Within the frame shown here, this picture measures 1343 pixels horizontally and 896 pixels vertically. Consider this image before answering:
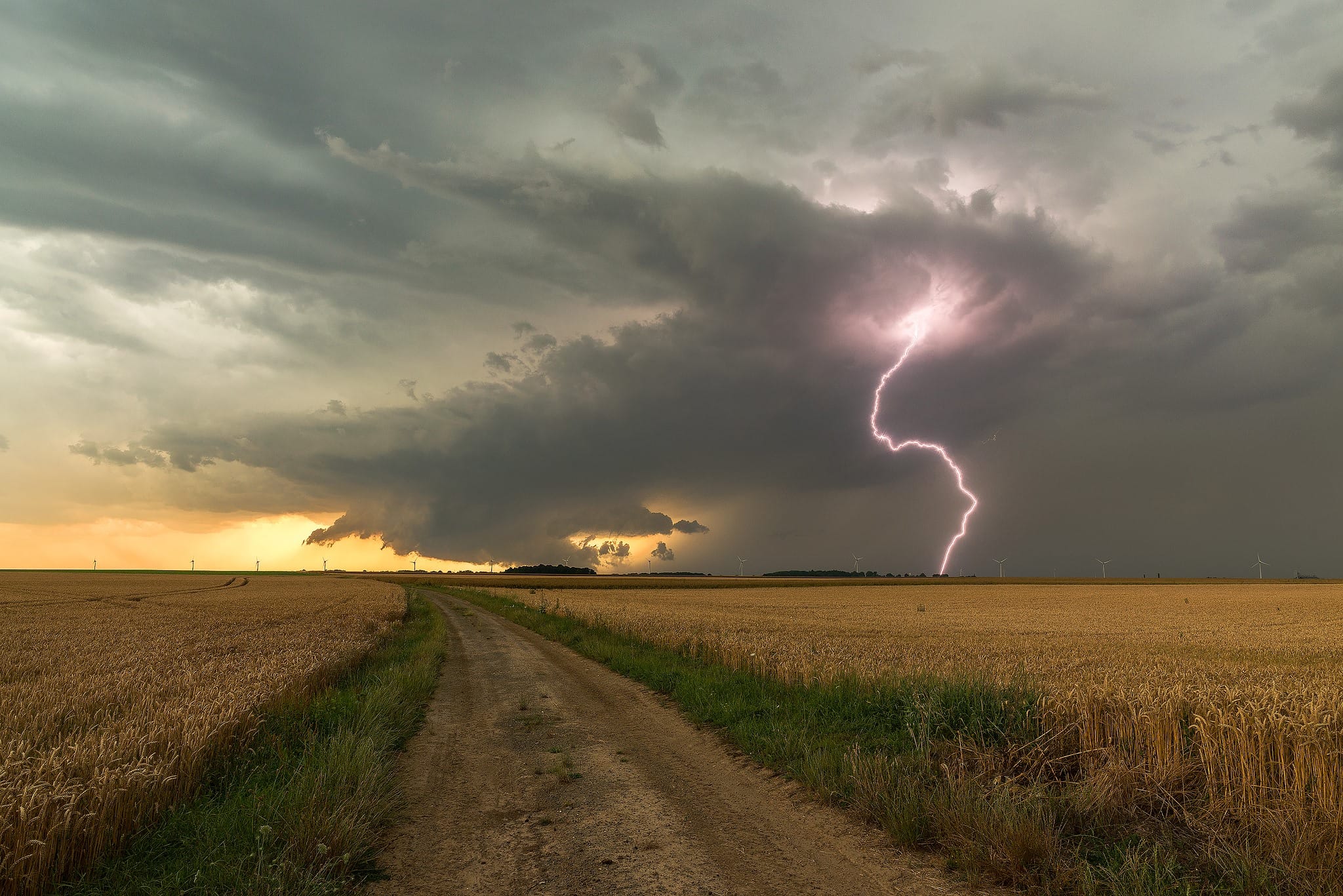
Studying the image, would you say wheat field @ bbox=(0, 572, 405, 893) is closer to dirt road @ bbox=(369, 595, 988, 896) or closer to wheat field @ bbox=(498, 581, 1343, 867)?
dirt road @ bbox=(369, 595, 988, 896)

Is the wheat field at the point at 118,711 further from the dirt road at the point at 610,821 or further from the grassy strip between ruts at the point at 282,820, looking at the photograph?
the dirt road at the point at 610,821

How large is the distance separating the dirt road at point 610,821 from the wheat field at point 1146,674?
3.24m

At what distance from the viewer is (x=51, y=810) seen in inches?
237

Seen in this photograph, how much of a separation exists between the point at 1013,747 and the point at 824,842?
3.16 meters

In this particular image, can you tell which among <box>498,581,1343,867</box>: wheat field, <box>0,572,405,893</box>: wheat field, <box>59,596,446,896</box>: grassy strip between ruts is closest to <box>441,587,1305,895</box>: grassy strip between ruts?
<box>498,581,1343,867</box>: wheat field

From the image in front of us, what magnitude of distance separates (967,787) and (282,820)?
24.5ft

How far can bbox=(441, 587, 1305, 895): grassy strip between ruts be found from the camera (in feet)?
19.7

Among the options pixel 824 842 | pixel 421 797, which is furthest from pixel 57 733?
pixel 824 842

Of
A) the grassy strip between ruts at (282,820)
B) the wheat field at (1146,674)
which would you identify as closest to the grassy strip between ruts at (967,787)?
the wheat field at (1146,674)

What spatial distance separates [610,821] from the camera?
7.60 meters

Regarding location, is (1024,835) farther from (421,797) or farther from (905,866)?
(421,797)

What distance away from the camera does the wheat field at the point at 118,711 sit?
5820 millimetres

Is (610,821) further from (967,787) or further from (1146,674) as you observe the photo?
(1146,674)

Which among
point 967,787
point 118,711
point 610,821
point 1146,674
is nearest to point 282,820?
point 610,821
